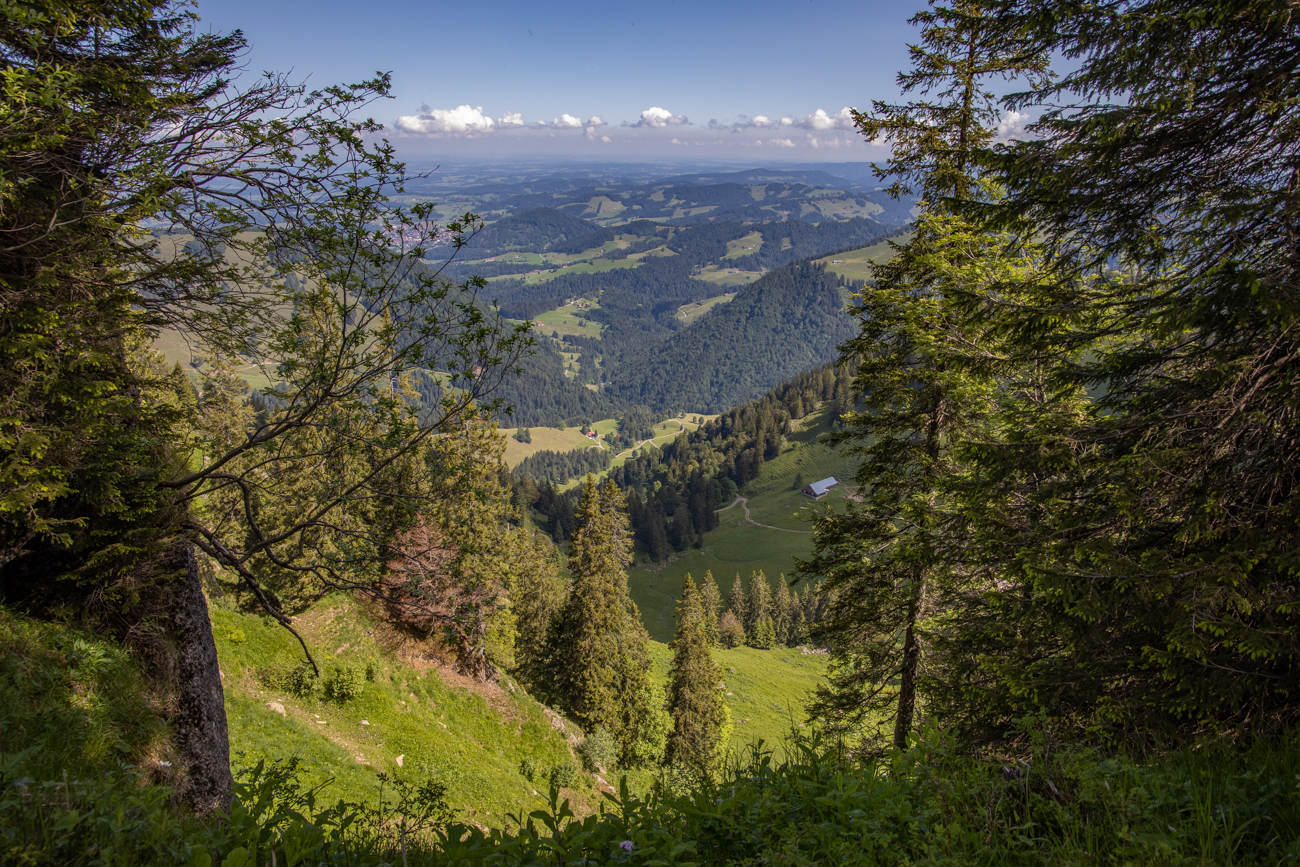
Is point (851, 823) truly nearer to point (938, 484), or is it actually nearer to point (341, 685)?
point (938, 484)

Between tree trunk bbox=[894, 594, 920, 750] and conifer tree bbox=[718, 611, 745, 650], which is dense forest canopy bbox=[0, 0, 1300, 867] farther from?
conifer tree bbox=[718, 611, 745, 650]

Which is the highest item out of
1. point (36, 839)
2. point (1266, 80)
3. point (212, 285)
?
point (1266, 80)

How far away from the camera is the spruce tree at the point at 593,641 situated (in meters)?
25.5

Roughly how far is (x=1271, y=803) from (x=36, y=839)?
6.41 meters

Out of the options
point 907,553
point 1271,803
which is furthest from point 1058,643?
point 1271,803

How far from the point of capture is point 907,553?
10195 mm

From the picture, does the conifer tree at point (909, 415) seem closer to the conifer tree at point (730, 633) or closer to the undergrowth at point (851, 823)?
the undergrowth at point (851, 823)

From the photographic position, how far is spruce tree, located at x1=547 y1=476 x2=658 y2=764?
25500 millimetres

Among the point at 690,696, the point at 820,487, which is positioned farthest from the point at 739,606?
the point at 690,696

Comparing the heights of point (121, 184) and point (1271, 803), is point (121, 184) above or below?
above

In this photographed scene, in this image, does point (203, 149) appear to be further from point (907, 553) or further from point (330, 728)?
point (330, 728)

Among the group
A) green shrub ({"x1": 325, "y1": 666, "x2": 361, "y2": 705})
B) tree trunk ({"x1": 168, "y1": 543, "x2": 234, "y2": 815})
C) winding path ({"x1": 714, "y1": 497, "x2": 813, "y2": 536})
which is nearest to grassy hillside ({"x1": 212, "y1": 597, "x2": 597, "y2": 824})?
green shrub ({"x1": 325, "y1": 666, "x2": 361, "y2": 705})

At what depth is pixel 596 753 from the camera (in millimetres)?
21828

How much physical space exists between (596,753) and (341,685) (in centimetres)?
1016
